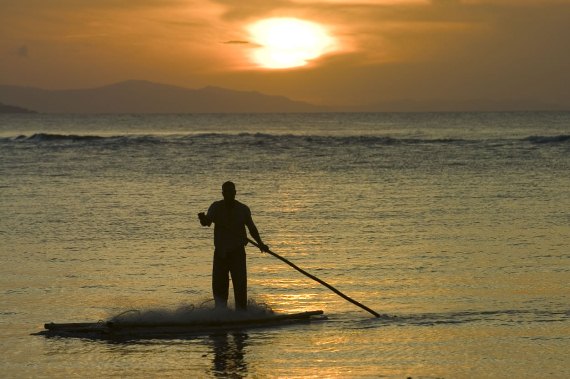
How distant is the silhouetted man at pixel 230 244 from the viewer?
12375 millimetres

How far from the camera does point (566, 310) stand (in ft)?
41.2

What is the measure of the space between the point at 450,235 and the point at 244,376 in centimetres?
1064

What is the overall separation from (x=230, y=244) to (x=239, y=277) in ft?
1.45

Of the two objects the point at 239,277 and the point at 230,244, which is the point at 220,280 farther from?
the point at 230,244

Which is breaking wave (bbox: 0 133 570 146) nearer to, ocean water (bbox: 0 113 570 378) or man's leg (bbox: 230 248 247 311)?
ocean water (bbox: 0 113 570 378)

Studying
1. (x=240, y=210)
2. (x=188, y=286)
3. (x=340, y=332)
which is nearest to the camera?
(x=340, y=332)

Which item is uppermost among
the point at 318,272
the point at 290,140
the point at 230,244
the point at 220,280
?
the point at 290,140

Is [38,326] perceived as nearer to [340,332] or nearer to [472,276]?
[340,332]

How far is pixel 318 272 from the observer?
50.8ft

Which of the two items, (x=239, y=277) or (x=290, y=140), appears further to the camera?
A: (x=290, y=140)

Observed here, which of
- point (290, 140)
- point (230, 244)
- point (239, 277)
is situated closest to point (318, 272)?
point (239, 277)

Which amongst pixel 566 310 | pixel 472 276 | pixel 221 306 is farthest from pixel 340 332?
pixel 472 276

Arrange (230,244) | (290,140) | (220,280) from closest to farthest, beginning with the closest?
(230,244) → (220,280) → (290,140)

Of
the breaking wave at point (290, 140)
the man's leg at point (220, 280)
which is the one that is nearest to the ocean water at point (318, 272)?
the man's leg at point (220, 280)
